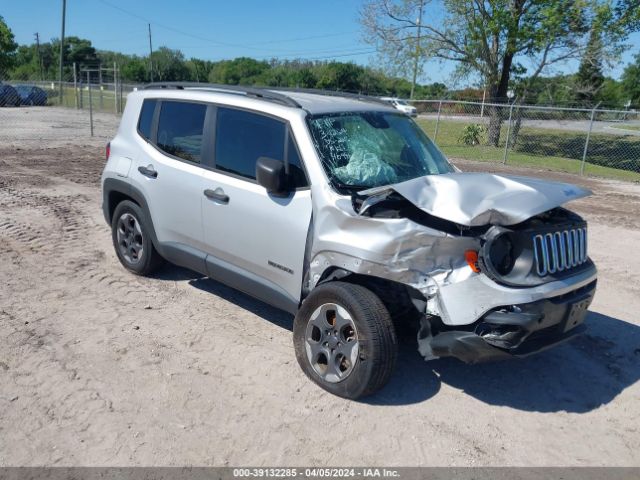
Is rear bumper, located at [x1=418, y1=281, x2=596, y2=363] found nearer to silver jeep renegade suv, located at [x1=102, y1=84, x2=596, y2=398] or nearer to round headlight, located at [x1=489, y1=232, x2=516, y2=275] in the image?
silver jeep renegade suv, located at [x1=102, y1=84, x2=596, y2=398]

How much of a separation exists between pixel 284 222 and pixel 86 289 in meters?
2.43

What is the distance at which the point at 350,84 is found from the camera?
60875 millimetres

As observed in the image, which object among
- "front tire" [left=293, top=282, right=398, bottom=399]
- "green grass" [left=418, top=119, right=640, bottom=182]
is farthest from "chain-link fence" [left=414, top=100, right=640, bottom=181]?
"front tire" [left=293, top=282, right=398, bottom=399]

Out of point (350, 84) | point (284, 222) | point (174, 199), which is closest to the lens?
point (284, 222)

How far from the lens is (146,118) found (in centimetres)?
540

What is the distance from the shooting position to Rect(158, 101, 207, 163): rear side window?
481cm

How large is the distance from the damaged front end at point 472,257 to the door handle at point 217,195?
102cm

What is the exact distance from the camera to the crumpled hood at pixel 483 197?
3.28m

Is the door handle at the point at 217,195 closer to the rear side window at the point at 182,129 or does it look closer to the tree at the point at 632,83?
the rear side window at the point at 182,129

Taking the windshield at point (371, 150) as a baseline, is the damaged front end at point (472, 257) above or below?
below

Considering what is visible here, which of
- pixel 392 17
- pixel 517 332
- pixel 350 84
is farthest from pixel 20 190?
pixel 350 84

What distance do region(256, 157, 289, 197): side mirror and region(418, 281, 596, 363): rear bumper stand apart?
1.42m

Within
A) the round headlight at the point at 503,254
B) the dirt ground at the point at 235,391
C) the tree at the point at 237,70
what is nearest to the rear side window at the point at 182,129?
the dirt ground at the point at 235,391

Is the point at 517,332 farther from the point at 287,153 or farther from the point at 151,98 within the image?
the point at 151,98
